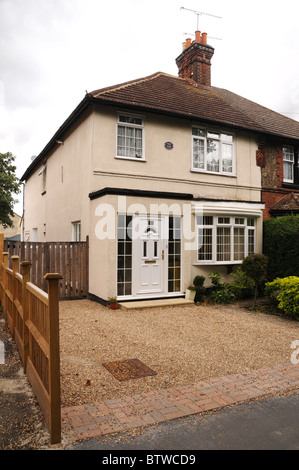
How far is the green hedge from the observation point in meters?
11.2

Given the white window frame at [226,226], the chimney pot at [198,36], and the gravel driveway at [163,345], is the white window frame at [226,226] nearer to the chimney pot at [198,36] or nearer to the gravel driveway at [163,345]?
the gravel driveway at [163,345]

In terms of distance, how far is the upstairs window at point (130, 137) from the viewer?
36.1 feet

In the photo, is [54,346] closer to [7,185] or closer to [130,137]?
[130,137]

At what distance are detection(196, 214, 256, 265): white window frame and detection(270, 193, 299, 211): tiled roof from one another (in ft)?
4.69

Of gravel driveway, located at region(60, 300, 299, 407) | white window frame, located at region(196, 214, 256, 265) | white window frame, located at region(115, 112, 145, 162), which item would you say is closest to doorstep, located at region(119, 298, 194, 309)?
gravel driveway, located at region(60, 300, 299, 407)

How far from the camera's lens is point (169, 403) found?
3863 millimetres

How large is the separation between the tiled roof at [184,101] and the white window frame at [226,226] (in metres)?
3.58

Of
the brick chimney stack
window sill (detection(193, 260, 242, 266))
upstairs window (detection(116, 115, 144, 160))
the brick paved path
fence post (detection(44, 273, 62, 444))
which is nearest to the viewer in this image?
fence post (detection(44, 273, 62, 444))

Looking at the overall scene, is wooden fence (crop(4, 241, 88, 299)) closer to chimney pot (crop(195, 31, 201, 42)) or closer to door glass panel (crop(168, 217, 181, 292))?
door glass panel (crop(168, 217, 181, 292))

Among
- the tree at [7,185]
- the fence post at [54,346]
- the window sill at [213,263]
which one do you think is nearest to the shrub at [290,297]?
the window sill at [213,263]

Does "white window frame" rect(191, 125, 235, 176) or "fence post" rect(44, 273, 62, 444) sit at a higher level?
"white window frame" rect(191, 125, 235, 176)

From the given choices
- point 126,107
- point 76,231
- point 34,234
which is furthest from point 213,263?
point 34,234

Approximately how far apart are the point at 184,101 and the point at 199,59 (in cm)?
461

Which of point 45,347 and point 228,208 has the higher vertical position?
point 228,208
